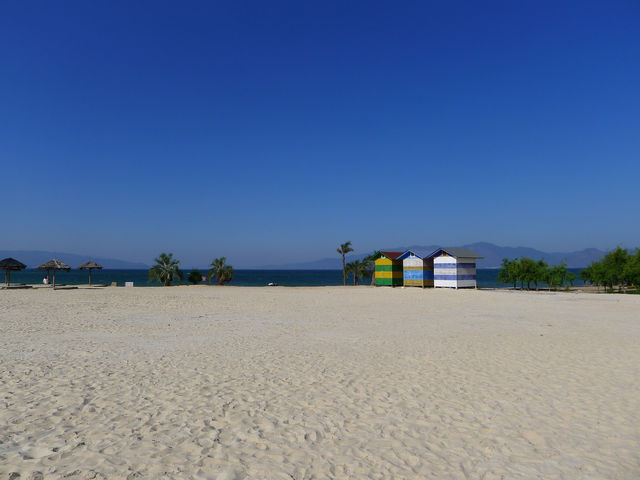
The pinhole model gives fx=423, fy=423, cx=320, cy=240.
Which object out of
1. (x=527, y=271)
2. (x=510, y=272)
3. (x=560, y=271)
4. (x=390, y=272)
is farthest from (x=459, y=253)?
(x=560, y=271)

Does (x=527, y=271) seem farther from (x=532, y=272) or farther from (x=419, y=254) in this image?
(x=419, y=254)

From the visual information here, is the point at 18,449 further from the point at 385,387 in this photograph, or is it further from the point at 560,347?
the point at 560,347

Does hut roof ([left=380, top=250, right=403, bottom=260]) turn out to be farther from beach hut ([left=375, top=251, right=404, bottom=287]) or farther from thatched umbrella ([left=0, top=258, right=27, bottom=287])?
thatched umbrella ([left=0, top=258, right=27, bottom=287])

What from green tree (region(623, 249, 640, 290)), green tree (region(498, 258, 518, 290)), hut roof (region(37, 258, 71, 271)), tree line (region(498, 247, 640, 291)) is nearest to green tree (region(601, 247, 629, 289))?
tree line (region(498, 247, 640, 291))

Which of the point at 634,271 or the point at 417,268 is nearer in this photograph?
the point at 634,271

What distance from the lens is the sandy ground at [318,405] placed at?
4.63 m

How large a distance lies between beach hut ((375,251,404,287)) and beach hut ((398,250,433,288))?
1106 mm

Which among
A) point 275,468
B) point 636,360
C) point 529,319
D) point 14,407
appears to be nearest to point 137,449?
point 275,468

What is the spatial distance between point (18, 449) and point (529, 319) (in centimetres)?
1776

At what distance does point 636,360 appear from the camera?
9.65 m

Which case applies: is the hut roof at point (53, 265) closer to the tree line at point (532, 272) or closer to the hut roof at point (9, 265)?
the hut roof at point (9, 265)

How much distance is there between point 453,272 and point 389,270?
6.71 m

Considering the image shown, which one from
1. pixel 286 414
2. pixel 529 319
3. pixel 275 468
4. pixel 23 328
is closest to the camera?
pixel 275 468

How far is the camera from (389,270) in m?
42.2
